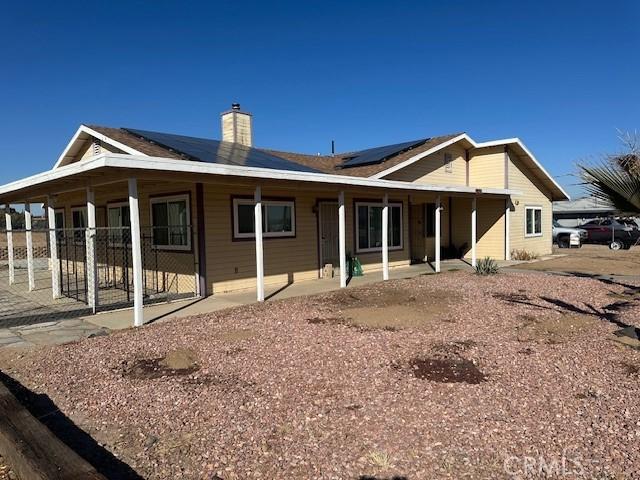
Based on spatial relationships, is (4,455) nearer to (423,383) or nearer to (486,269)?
(423,383)

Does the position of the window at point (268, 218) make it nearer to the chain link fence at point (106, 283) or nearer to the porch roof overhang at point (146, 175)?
the chain link fence at point (106, 283)

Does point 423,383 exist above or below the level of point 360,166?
below

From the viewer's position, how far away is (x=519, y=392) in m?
4.49

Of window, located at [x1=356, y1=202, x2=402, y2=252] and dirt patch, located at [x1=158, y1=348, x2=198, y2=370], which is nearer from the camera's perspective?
dirt patch, located at [x1=158, y1=348, x2=198, y2=370]

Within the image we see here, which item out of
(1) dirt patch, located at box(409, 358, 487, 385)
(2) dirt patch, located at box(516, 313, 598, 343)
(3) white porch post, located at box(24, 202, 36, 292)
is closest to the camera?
(1) dirt patch, located at box(409, 358, 487, 385)

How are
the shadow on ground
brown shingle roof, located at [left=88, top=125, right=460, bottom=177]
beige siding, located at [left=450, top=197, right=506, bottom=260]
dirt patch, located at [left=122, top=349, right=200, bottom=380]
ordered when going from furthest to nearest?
beige siding, located at [left=450, top=197, right=506, bottom=260] → brown shingle roof, located at [left=88, top=125, right=460, bottom=177] → dirt patch, located at [left=122, top=349, right=200, bottom=380] → the shadow on ground

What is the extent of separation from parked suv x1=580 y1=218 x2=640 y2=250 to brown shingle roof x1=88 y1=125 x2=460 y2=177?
13.7m

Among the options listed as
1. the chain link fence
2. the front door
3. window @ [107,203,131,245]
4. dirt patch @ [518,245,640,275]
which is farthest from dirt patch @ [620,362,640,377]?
window @ [107,203,131,245]

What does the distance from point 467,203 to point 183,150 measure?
41.4ft

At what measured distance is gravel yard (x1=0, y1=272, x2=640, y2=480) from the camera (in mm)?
3322

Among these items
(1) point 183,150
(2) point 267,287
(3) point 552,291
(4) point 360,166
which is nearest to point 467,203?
(4) point 360,166

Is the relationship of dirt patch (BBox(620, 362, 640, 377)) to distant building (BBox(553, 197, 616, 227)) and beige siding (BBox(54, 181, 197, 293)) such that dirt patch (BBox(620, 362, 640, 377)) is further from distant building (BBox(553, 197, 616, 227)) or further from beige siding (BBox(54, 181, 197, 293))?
distant building (BBox(553, 197, 616, 227))

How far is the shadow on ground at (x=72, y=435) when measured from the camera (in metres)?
3.28

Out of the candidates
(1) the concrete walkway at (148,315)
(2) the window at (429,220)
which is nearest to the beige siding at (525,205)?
(2) the window at (429,220)
